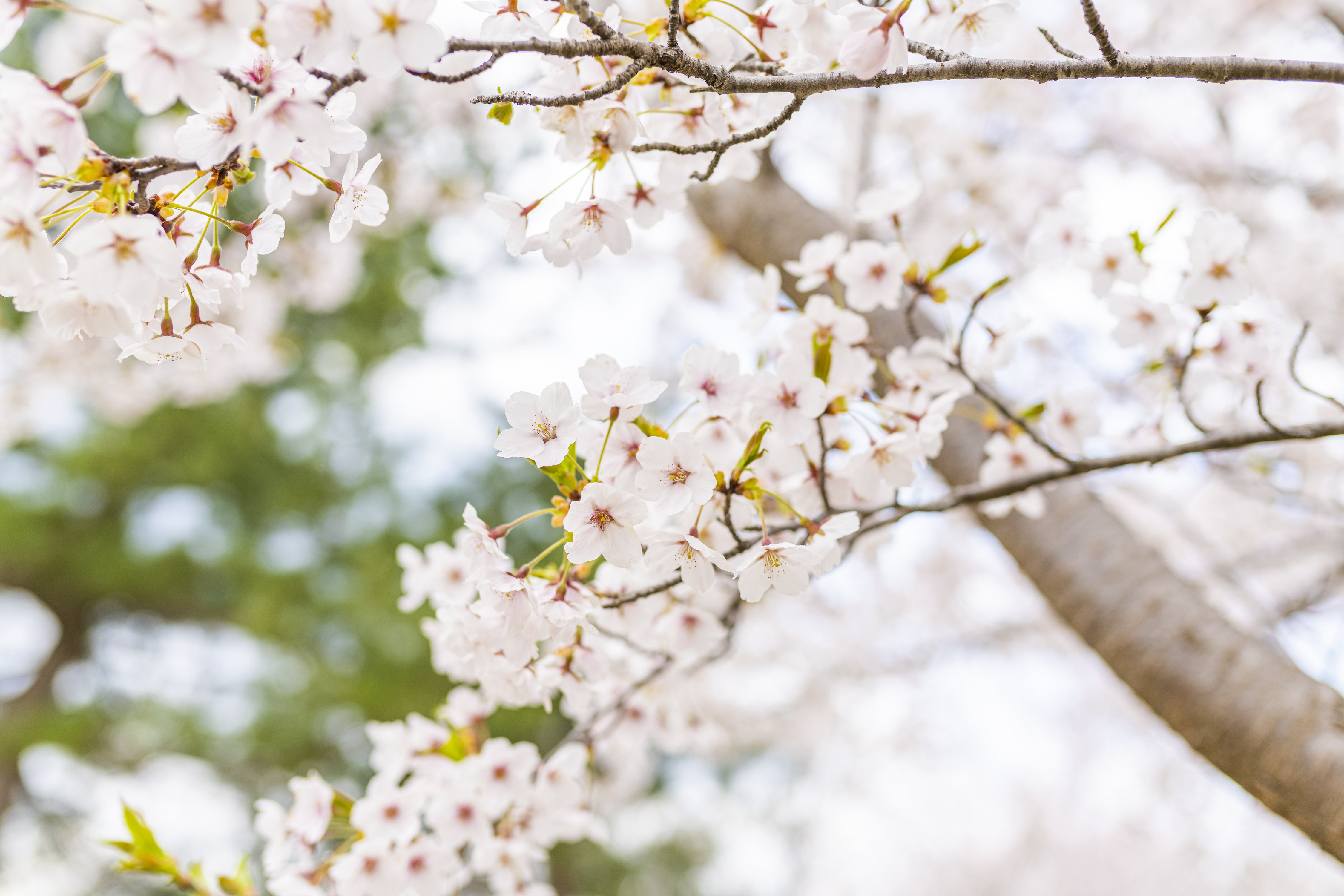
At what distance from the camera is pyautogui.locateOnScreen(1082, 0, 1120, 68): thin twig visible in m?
0.56

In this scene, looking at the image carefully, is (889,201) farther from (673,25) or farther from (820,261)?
(673,25)

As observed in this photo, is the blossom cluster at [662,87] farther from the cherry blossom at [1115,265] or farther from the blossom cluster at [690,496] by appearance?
the cherry blossom at [1115,265]

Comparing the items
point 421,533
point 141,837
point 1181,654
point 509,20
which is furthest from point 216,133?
point 421,533

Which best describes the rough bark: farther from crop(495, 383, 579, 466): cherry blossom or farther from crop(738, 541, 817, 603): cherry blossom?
crop(495, 383, 579, 466): cherry blossom

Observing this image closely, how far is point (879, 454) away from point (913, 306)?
0.25 metres

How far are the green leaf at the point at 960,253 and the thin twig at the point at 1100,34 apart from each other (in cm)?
32

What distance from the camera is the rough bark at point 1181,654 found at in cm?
96

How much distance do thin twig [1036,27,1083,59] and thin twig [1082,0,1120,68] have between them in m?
0.02

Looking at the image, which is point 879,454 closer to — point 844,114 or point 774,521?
point 774,521

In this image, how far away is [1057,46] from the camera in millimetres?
588

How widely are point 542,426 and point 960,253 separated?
1.88ft

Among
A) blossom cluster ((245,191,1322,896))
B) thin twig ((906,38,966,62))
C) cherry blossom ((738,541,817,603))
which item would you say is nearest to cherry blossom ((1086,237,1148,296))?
blossom cluster ((245,191,1322,896))

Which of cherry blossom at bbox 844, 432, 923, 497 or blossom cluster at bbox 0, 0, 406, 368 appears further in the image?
cherry blossom at bbox 844, 432, 923, 497

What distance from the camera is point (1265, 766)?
3.21ft
